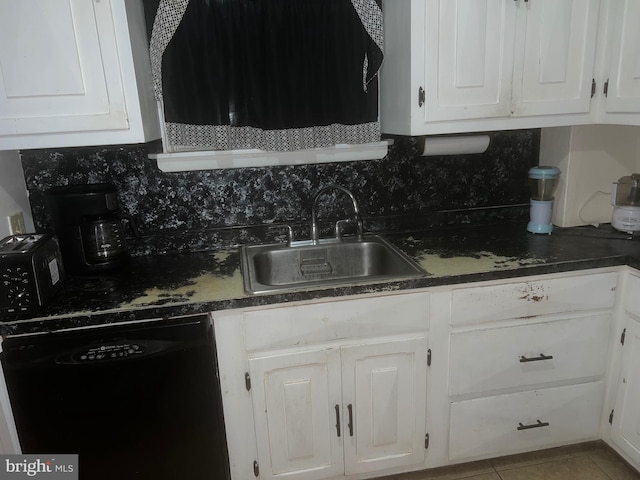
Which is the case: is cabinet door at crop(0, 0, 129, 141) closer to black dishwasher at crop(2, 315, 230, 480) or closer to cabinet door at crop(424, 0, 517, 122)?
black dishwasher at crop(2, 315, 230, 480)

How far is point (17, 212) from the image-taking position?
1769mm

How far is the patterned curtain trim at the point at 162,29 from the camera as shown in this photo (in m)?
1.56

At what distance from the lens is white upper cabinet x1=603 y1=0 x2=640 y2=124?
1666 mm

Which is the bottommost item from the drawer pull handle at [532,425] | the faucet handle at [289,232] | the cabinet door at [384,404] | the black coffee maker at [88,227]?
the drawer pull handle at [532,425]

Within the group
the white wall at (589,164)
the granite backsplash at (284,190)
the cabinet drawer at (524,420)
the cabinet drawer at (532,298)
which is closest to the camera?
the cabinet drawer at (532,298)

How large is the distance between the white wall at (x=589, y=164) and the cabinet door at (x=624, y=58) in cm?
24

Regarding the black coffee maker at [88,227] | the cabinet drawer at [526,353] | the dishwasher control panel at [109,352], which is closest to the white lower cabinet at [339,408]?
the cabinet drawer at [526,353]

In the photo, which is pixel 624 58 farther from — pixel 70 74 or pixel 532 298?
pixel 70 74

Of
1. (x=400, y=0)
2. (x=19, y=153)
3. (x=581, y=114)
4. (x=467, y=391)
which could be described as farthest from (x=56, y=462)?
(x=581, y=114)

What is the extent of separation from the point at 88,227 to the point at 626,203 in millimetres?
2204

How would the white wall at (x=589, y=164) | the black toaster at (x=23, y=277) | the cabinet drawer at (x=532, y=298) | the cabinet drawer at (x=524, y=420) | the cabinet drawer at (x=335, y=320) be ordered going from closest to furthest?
the black toaster at (x=23, y=277) < the cabinet drawer at (x=335, y=320) < the cabinet drawer at (x=532, y=298) < the cabinet drawer at (x=524, y=420) < the white wall at (x=589, y=164)

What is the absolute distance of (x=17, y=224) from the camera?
5.75 feet

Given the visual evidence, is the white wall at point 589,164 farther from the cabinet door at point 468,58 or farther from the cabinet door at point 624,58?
the cabinet door at point 468,58

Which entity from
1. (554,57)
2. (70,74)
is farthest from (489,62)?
(70,74)
